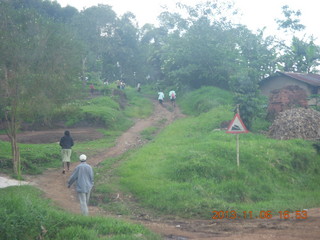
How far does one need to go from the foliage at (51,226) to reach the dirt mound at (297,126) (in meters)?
12.4

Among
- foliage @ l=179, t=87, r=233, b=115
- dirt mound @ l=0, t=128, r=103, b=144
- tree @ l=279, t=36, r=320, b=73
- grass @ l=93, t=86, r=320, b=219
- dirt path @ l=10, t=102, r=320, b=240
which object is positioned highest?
tree @ l=279, t=36, r=320, b=73

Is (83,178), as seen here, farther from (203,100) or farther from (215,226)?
(203,100)

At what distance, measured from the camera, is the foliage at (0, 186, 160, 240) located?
6.19 meters

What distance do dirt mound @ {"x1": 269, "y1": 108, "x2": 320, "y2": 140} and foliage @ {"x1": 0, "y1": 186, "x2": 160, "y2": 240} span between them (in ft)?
40.6

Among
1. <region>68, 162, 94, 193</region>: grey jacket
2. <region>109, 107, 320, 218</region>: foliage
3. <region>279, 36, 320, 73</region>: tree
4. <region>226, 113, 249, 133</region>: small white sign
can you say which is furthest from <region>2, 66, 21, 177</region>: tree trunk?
<region>279, 36, 320, 73</region>: tree

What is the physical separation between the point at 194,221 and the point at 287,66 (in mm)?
29354

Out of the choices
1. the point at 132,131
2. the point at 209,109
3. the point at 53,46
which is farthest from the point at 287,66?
the point at 53,46

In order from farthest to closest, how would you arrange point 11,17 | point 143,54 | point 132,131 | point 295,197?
point 143,54
point 132,131
point 11,17
point 295,197

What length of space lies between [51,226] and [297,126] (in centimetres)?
1417

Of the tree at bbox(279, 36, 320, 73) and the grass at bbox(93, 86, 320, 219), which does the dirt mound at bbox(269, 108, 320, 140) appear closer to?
the grass at bbox(93, 86, 320, 219)

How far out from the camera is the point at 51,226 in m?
6.77

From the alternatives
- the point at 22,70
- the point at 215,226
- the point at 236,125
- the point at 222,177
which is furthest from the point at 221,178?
the point at 22,70

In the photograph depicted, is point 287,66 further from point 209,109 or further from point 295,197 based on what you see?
point 295,197

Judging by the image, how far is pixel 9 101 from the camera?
12016 mm
